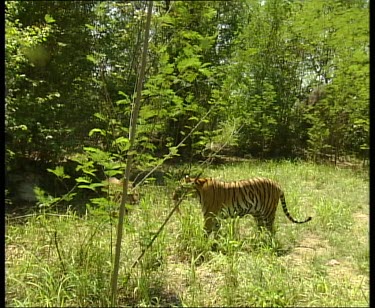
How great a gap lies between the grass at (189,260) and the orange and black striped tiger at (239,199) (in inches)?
3.0

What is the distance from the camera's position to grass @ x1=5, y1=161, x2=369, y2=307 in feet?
5.60

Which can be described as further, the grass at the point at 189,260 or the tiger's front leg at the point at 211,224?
the tiger's front leg at the point at 211,224

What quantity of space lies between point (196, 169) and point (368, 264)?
92 centimetres

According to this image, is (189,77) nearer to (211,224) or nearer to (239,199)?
(211,224)

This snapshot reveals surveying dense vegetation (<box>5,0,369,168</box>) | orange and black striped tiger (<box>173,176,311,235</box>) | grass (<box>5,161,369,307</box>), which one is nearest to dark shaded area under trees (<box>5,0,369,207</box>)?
dense vegetation (<box>5,0,369,168</box>)

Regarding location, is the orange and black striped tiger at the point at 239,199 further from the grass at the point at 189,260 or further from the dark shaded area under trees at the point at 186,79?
the dark shaded area under trees at the point at 186,79

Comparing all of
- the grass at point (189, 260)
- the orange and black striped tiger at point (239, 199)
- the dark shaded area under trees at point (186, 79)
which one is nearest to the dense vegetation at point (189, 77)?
the dark shaded area under trees at point (186, 79)

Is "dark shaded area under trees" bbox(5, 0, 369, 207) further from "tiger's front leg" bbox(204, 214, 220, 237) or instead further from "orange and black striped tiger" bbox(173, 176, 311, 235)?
"tiger's front leg" bbox(204, 214, 220, 237)

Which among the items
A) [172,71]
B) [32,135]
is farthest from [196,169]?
[32,135]

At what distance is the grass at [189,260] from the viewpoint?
171 cm

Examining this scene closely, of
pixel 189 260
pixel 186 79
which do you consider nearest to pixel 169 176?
pixel 189 260

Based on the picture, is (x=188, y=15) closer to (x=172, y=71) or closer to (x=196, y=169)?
(x=172, y=71)

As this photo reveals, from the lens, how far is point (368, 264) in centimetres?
174

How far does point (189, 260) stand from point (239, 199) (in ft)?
2.43
